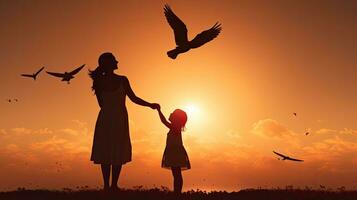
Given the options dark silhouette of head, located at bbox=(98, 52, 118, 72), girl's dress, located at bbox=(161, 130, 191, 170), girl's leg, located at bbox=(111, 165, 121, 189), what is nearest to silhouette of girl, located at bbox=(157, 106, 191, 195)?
girl's dress, located at bbox=(161, 130, 191, 170)

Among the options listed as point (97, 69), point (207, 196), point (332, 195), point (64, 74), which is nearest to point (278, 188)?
point (332, 195)

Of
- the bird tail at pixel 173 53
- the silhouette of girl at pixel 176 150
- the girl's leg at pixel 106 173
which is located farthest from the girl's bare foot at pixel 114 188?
the bird tail at pixel 173 53

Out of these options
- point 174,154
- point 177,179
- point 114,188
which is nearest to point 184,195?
point 177,179

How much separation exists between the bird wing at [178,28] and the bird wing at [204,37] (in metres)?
0.31

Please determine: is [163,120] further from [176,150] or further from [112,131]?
[112,131]

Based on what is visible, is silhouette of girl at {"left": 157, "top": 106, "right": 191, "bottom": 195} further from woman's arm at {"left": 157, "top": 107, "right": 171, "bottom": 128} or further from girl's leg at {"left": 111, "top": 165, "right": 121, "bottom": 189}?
girl's leg at {"left": 111, "top": 165, "right": 121, "bottom": 189}

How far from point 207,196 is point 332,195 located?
13.2ft

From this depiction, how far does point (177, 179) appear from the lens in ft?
47.8

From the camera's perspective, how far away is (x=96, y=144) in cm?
1364

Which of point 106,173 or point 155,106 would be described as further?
point 155,106

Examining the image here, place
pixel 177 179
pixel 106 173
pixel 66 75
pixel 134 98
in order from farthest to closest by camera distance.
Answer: pixel 66 75
pixel 177 179
pixel 134 98
pixel 106 173

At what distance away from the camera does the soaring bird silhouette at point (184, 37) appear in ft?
51.2

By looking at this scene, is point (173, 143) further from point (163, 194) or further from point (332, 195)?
point (332, 195)

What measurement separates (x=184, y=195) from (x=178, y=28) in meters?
5.34
